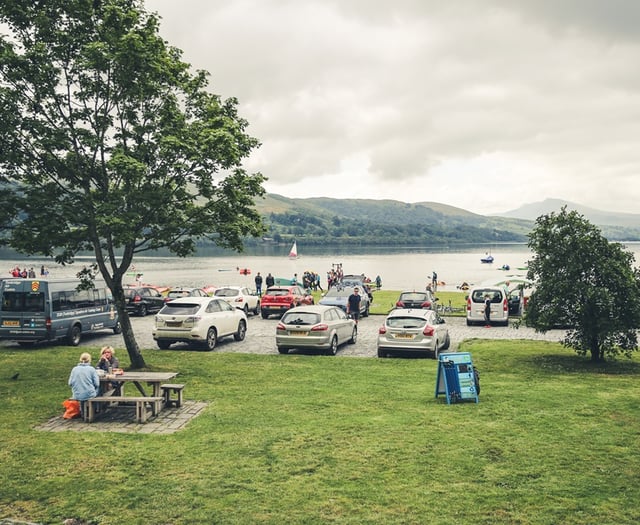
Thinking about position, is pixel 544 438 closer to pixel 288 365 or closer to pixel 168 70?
pixel 288 365

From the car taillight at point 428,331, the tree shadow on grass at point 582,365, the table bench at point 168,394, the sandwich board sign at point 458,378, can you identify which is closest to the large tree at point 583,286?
the tree shadow on grass at point 582,365

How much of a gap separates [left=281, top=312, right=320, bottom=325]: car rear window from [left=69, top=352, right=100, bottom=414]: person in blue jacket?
9.21 metres

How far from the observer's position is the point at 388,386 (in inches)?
535

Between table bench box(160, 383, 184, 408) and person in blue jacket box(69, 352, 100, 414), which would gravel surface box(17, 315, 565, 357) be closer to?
table bench box(160, 383, 184, 408)

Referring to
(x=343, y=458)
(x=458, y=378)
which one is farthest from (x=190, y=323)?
(x=343, y=458)

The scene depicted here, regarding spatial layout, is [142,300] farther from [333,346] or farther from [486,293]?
[486,293]

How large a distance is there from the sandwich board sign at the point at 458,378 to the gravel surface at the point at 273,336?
7.71 m

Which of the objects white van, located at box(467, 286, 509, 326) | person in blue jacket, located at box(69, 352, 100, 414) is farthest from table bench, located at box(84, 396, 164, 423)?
white van, located at box(467, 286, 509, 326)

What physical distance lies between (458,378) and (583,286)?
6.46 meters

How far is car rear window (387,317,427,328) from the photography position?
18.4 metres

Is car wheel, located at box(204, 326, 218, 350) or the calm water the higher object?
the calm water

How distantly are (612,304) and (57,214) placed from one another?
592 inches

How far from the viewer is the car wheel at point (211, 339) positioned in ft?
66.7

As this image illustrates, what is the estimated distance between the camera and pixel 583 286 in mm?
16031
